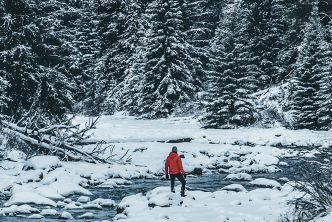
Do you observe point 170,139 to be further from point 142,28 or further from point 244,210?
point 142,28

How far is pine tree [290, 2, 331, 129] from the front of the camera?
21.6 m

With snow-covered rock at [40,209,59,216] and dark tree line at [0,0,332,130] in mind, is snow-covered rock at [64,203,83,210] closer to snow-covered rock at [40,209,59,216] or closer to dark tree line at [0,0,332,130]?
snow-covered rock at [40,209,59,216]

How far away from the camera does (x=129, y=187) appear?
11172 mm

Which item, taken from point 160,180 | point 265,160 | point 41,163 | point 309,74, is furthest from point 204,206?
point 309,74

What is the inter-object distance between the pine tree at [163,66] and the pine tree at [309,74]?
24.7ft

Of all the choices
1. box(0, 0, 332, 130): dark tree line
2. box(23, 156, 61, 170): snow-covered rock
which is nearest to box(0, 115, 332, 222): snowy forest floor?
box(23, 156, 61, 170): snow-covered rock

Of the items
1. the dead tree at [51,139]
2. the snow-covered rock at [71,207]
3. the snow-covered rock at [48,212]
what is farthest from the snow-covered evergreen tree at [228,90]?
the snow-covered rock at [48,212]

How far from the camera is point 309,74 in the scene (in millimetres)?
22234

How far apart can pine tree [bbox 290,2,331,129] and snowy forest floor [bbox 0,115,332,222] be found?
2.28m

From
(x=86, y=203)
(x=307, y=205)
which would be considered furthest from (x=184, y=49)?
(x=307, y=205)

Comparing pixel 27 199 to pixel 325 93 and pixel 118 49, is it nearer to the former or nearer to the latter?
pixel 325 93

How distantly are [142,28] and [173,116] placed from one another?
8.89m

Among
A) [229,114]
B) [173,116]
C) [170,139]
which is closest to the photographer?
[170,139]

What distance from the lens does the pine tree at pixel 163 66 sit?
26.1 metres
